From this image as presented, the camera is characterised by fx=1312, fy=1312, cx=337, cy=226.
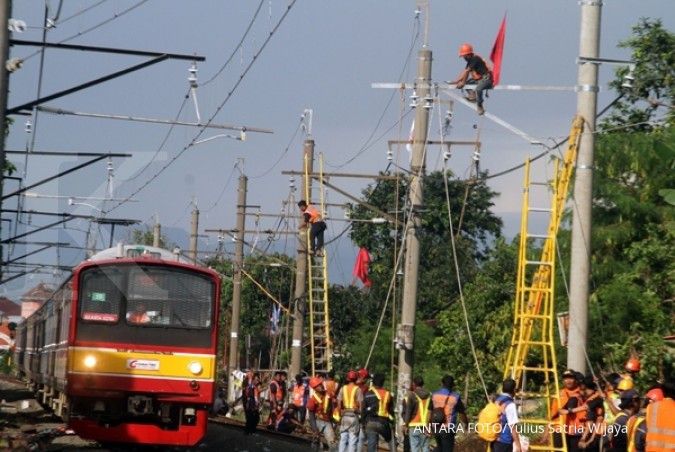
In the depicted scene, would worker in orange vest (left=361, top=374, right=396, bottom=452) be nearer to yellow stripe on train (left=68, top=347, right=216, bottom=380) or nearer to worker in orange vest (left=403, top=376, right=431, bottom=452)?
worker in orange vest (left=403, top=376, right=431, bottom=452)

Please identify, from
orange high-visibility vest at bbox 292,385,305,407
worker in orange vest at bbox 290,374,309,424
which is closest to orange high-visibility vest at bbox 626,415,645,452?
worker in orange vest at bbox 290,374,309,424

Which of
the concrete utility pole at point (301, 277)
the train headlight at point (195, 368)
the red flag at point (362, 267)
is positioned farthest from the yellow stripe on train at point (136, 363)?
the red flag at point (362, 267)

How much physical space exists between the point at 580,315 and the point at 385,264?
4192 cm

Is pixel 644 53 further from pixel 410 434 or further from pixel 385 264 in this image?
pixel 385 264

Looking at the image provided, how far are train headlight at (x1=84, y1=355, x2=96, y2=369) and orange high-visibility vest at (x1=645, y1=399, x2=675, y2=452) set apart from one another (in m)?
9.52

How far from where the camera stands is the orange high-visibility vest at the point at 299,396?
100 feet

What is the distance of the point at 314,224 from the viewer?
30188mm

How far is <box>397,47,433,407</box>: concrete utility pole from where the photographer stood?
23.6m

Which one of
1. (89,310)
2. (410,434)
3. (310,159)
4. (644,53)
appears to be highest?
(644,53)

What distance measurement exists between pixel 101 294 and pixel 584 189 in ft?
23.1

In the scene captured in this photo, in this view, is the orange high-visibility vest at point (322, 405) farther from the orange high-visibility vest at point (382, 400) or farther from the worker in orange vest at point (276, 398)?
the worker in orange vest at point (276, 398)

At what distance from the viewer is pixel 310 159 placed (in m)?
34.4

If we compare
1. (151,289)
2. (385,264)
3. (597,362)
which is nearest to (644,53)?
(597,362)

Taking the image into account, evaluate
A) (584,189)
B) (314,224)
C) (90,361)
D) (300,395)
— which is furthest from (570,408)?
(300,395)
